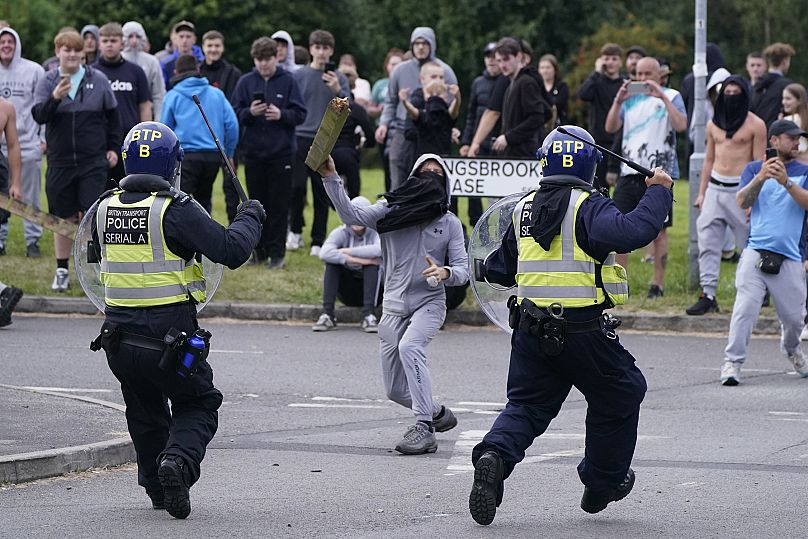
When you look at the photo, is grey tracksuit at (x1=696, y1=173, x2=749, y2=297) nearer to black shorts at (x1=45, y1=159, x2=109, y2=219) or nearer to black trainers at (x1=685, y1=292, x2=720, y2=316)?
black trainers at (x1=685, y1=292, x2=720, y2=316)

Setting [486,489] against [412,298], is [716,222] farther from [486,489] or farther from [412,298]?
[486,489]

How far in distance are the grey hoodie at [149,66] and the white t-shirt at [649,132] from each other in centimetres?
515

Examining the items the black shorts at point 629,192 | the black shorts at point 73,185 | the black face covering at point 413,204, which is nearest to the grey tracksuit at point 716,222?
the black shorts at point 629,192

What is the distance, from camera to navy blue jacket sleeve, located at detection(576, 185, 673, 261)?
7156 millimetres

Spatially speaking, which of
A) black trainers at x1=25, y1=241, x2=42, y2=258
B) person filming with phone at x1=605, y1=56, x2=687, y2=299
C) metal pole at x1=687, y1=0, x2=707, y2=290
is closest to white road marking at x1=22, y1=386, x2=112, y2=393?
person filming with phone at x1=605, y1=56, x2=687, y2=299

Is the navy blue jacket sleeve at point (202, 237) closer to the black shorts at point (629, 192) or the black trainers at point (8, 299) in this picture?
the black trainers at point (8, 299)

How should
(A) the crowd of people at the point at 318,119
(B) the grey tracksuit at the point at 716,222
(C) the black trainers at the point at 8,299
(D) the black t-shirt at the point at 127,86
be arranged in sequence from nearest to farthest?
(C) the black trainers at the point at 8,299 < (B) the grey tracksuit at the point at 716,222 < (A) the crowd of people at the point at 318,119 < (D) the black t-shirt at the point at 127,86

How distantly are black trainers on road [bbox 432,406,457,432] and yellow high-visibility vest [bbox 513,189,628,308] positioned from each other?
2.41 metres

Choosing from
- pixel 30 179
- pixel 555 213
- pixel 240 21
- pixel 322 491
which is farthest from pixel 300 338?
pixel 240 21

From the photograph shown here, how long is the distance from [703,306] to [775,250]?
3249 millimetres

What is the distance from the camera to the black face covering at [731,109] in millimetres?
14109

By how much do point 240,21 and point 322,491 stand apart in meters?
50.9

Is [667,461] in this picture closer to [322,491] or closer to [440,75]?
[322,491]

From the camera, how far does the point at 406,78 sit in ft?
58.6
